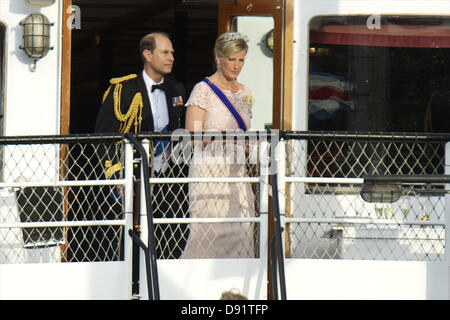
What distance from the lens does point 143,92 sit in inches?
259

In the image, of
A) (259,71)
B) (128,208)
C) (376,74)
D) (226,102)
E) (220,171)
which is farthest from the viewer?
(259,71)

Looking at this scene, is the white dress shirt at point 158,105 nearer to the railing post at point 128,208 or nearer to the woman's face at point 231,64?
the woman's face at point 231,64

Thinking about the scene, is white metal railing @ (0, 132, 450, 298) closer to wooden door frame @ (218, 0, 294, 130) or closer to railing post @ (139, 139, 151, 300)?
railing post @ (139, 139, 151, 300)

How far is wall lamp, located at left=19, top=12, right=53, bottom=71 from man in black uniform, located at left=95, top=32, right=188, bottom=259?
21.7 inches

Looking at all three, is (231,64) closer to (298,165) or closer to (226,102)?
(226,102)

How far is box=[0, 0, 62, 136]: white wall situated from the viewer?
6.63 m

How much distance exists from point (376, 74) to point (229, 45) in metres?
1.14

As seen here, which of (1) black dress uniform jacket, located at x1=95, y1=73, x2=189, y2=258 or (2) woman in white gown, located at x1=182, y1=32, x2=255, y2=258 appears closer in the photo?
(2) woman in white gown, located at x1=182, y1=32, x2=255, y2=258

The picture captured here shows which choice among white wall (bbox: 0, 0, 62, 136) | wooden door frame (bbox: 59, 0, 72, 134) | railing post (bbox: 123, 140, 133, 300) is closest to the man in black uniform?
wooden door frame (bbox: 59, 0, 72, 134)

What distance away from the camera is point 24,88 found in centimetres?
665

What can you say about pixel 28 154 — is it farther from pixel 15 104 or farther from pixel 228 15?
pixel 228 15

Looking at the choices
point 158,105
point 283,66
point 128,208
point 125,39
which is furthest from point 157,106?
point 125,39

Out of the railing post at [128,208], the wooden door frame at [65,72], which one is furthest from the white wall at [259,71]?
the railing post at [128,208]
